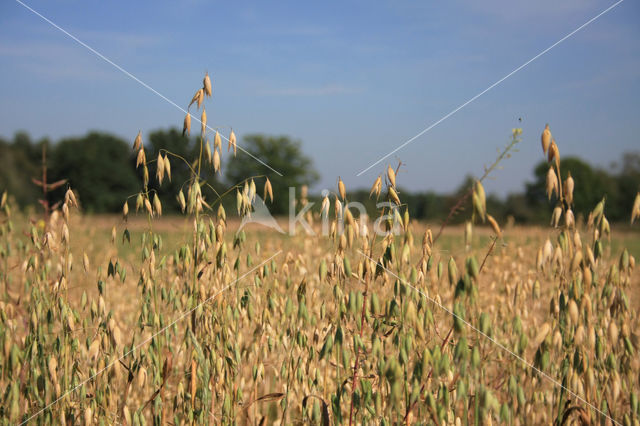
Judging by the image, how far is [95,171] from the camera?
1781 inches

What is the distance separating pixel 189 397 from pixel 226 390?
15 cm

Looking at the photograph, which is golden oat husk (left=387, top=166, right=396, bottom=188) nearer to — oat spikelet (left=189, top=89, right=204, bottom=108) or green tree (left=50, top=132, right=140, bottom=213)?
oat spikelet (left=189, top=89, right=204, bottom=108)

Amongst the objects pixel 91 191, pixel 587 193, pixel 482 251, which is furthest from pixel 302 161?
pixel 482 251

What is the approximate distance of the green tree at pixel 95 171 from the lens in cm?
4403

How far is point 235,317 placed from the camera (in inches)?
81.4

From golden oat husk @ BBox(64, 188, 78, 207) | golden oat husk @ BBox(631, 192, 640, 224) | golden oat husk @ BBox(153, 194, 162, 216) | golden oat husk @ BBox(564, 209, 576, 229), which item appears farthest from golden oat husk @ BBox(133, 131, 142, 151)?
golden oat husk @ BBox(631, 192, 640, 224)

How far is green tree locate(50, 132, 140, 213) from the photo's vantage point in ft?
144

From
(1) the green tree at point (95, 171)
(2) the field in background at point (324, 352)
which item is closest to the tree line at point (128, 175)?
(1) the green tree at point (95, 171)

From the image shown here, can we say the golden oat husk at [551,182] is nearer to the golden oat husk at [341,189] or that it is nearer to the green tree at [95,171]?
the golden oat husk at [341,189]

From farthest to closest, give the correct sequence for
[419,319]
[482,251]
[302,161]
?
[302,161]
[482,251]
[419,319]

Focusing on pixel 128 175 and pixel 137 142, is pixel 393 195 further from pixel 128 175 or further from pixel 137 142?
pixel 128 175

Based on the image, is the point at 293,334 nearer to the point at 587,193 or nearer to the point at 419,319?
the point at 419,319

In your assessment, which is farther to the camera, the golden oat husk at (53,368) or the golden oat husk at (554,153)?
the golden oat husk at (53,368)

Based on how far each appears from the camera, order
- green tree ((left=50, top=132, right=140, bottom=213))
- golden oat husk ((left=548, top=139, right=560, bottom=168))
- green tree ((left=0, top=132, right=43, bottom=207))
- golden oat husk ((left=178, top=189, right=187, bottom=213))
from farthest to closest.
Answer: green tree ((left=50, top=132, right=140, bottom=213)) < green tree ((left=0, top=132, right=43, bottom=207)) < golden oat husk ((left=178, top=189, right=187, bottom=213)) < golden oat husk ((left=548, top=139, right=560, bottom=168))
